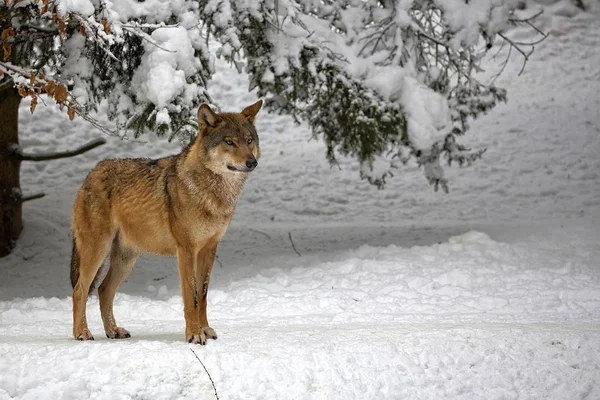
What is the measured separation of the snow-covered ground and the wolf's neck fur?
1213mm

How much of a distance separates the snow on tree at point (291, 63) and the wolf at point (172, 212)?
1902mm

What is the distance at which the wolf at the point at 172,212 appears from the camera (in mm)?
6746

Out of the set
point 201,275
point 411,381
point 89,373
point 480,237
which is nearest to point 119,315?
point 201,275

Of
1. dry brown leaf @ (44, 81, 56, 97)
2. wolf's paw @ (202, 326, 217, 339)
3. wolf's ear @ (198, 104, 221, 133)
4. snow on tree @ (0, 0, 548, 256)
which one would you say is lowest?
wolf's paw @ (202, 326, 217, 339)

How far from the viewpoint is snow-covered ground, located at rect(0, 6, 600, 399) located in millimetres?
6215

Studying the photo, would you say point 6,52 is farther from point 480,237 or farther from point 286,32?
point 480,237

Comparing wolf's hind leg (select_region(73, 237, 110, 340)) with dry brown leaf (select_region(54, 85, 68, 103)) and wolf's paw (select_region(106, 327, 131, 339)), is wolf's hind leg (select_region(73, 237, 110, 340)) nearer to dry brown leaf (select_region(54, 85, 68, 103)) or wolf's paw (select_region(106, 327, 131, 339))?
wolf's paw (select_region(106, 327, 131, 339))

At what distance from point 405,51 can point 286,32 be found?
2.18m

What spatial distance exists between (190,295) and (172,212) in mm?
759

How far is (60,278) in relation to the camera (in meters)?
12.5

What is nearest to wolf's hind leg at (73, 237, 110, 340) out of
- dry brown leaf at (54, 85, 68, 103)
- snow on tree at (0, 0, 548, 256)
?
dry brown leaf at (54, 85, 68, 103)

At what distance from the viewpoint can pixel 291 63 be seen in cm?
1159

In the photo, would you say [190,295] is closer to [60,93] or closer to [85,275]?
[85,275]

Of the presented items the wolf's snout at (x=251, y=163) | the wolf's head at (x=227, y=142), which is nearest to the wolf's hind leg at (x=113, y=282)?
the wolf's head at (x=227, y=142)
